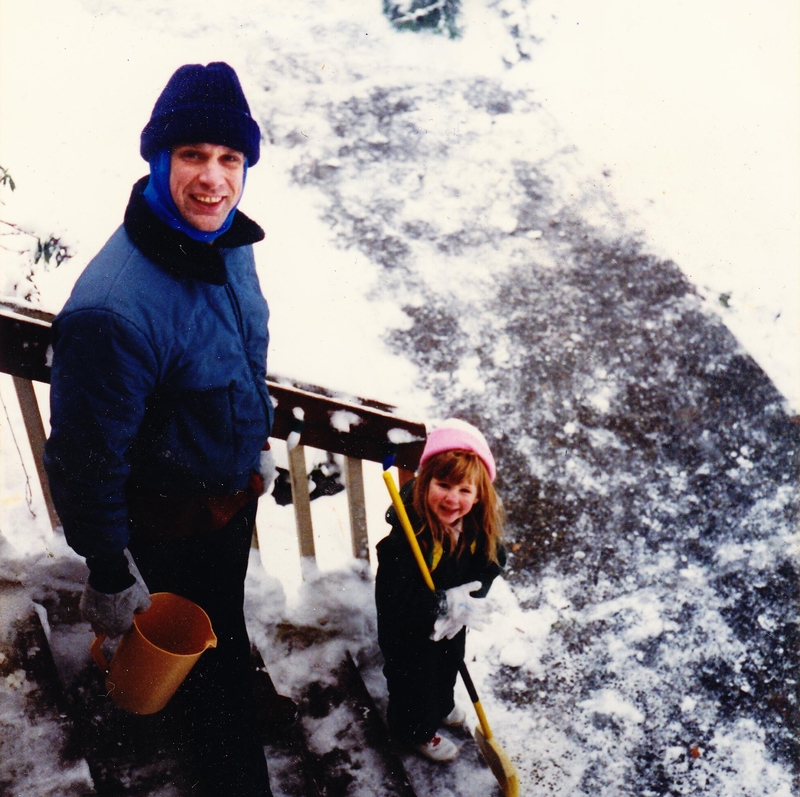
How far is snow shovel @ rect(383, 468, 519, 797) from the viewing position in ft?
8.33

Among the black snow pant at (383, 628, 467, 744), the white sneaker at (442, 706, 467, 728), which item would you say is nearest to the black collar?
the black snow pant at (383, 628, 467, 744)

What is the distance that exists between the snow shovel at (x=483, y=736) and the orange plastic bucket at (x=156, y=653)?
2.14ft

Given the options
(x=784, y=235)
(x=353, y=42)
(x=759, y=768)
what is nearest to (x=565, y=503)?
(x=759, y=768)

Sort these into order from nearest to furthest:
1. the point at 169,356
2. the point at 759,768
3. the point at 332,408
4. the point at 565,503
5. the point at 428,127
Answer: the point at 169,356 → the point at 332,408 → the point at 759,768 → the point at 565,503 → the point at 428,127

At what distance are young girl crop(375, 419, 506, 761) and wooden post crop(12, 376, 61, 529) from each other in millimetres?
1177

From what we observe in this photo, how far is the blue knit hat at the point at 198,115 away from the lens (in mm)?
2117

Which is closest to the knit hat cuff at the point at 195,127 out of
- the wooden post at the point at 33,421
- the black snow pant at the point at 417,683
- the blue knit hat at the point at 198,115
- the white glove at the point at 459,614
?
the blue knit hat at the point at 198,115

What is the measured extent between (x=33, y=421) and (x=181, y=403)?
924 mm

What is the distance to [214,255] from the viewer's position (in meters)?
2.15

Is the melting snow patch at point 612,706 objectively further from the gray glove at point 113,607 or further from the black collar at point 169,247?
the black collar at point 169,247

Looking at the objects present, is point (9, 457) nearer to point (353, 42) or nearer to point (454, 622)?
point (454, 622)

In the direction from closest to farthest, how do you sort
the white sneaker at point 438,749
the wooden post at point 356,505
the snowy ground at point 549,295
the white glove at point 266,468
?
the white glove at point 266,468 < the white sneaker at point 438,749 < the wooden post at point 356,505 < the snowy ground at point 549,295

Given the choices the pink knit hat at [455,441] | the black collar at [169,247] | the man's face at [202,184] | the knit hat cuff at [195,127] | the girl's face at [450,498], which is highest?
the knit hat cuff at [195,127]

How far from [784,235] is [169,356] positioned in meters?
5.95
